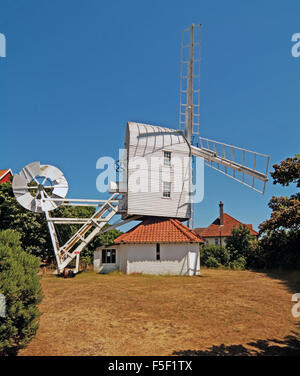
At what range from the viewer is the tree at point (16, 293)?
7051 mm

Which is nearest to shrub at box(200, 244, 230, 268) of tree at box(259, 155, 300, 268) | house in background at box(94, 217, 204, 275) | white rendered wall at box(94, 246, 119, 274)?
tree at box(259, 155, 300, 268)

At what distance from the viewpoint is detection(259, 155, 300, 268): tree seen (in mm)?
22391

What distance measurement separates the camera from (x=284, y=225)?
22422mm

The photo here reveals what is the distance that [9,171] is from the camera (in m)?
43.0

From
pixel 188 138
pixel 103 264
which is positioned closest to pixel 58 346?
pixel 103 264

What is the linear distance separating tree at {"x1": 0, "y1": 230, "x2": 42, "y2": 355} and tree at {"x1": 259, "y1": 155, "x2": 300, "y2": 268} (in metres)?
18.7

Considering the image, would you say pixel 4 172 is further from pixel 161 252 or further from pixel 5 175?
pixel 161 252

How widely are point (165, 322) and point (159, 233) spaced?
615 inches

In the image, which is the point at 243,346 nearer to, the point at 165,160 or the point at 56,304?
the point at 56,304

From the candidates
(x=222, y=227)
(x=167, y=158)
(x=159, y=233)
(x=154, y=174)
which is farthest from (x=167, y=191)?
(x=222, y=227)

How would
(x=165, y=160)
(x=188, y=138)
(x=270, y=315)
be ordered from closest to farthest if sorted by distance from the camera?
1. (x=270, y=315)
2. (x=165, y=160)
3. (x=188, y=138)

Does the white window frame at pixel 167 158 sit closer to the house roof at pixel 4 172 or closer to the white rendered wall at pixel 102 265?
the white rendered wall at pixel 102 265

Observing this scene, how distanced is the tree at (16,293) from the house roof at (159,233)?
58.3 ft
